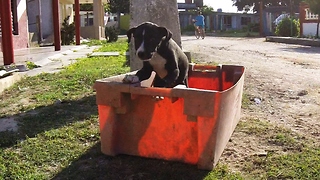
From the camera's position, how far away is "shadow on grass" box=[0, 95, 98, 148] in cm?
425

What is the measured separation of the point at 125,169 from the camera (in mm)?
3512

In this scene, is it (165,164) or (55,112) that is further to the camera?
(55,112)

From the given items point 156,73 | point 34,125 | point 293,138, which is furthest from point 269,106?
point 34,125

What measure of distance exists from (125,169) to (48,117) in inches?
68.1

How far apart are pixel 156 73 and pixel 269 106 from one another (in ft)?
6.11

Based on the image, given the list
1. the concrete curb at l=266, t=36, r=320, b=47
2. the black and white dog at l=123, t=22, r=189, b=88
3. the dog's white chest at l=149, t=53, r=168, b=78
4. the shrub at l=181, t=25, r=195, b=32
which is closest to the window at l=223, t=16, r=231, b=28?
the shrub at l=181, t=25, r=195, b=32

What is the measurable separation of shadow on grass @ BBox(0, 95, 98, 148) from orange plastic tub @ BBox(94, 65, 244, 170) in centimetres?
98

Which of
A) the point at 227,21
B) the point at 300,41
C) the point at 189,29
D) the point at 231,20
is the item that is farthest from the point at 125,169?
the point at 231,20

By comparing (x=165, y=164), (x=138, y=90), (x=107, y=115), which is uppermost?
(x=138, y=90)

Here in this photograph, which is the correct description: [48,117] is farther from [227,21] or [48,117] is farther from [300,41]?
[227,21]

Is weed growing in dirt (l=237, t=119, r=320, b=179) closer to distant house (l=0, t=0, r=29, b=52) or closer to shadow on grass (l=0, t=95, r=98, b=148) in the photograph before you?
shadow on grass (l=0, t=95, r=98, b=148)

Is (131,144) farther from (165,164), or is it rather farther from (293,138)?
(293,138)

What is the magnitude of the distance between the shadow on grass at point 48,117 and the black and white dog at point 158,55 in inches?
41.3

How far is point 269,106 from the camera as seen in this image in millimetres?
5621
